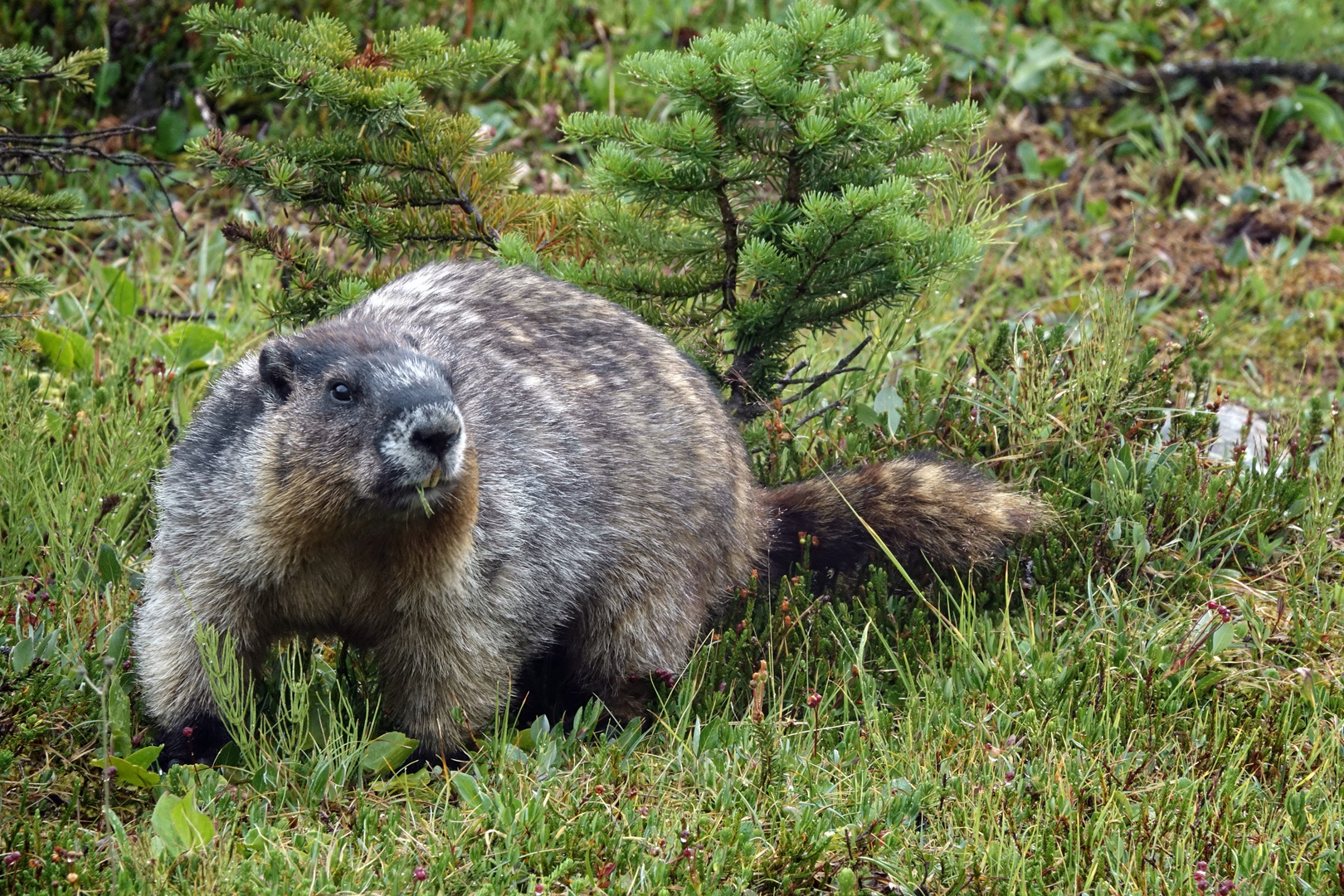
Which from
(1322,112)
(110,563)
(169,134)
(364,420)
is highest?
(1322,112)

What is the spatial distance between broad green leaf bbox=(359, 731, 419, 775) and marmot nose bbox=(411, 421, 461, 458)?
102cm

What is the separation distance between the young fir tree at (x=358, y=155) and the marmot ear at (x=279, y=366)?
4.59ft

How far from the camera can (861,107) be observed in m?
4.84

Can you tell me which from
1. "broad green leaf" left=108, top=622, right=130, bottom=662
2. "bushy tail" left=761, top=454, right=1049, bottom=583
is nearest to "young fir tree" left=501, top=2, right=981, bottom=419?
"bushy tail" left=761, top=454, right=1049, bottom=583

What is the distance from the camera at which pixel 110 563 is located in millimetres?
4828

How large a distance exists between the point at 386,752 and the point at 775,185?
8.34 ft

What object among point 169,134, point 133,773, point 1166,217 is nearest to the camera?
point 133,773

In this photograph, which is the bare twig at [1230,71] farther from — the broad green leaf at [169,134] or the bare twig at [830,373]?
the broad green leaf at [169,134]

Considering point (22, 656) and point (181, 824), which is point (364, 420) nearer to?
point (181, 824)

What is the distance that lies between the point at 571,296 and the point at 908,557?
62.8 inches

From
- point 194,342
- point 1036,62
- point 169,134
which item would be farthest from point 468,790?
point 1036,62

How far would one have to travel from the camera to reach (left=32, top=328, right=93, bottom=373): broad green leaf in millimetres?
6066

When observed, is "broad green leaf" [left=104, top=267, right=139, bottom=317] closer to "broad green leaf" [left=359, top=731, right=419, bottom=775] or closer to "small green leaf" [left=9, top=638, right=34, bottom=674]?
"small green leaf" [left=9, top=638, right=34, bottom=674]

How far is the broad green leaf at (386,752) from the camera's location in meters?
4.15
